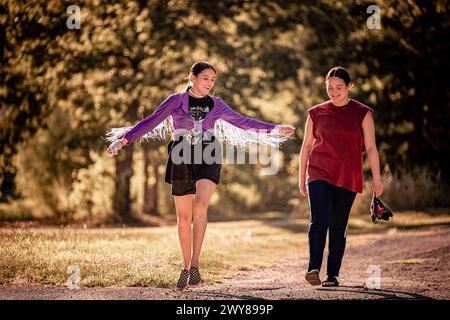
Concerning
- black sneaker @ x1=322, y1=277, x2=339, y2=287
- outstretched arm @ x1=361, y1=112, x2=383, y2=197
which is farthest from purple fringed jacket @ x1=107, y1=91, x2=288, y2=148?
black sneaker @ x1=322, y1=277, x2=339, y2=287

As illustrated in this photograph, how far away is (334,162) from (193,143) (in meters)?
1.39

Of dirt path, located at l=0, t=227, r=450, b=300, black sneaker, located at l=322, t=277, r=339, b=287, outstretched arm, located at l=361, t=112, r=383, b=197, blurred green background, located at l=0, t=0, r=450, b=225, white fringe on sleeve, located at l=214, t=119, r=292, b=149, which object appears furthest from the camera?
blurred green background, located at l=0, t=0, r=450, b=225

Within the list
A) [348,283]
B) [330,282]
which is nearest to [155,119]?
[330,282]

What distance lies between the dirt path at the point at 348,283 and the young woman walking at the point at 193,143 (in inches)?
21.1

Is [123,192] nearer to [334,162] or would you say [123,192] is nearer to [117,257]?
[117,257]

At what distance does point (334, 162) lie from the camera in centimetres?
765

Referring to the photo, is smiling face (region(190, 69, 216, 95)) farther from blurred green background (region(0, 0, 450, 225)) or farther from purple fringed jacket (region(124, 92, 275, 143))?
blurred green background (region(0, 0, 450, 225))

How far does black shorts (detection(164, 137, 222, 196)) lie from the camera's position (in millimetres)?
7738

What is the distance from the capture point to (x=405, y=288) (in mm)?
7961

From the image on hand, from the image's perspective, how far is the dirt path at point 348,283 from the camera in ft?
23.8

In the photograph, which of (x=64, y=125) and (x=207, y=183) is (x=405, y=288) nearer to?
(x=207, y=183)

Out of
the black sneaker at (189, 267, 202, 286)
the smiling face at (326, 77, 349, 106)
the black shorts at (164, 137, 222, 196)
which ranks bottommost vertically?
the black sneaker at (189, 267, 202, 286)

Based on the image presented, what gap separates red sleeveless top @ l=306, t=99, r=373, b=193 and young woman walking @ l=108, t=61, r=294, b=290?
1.23ft
